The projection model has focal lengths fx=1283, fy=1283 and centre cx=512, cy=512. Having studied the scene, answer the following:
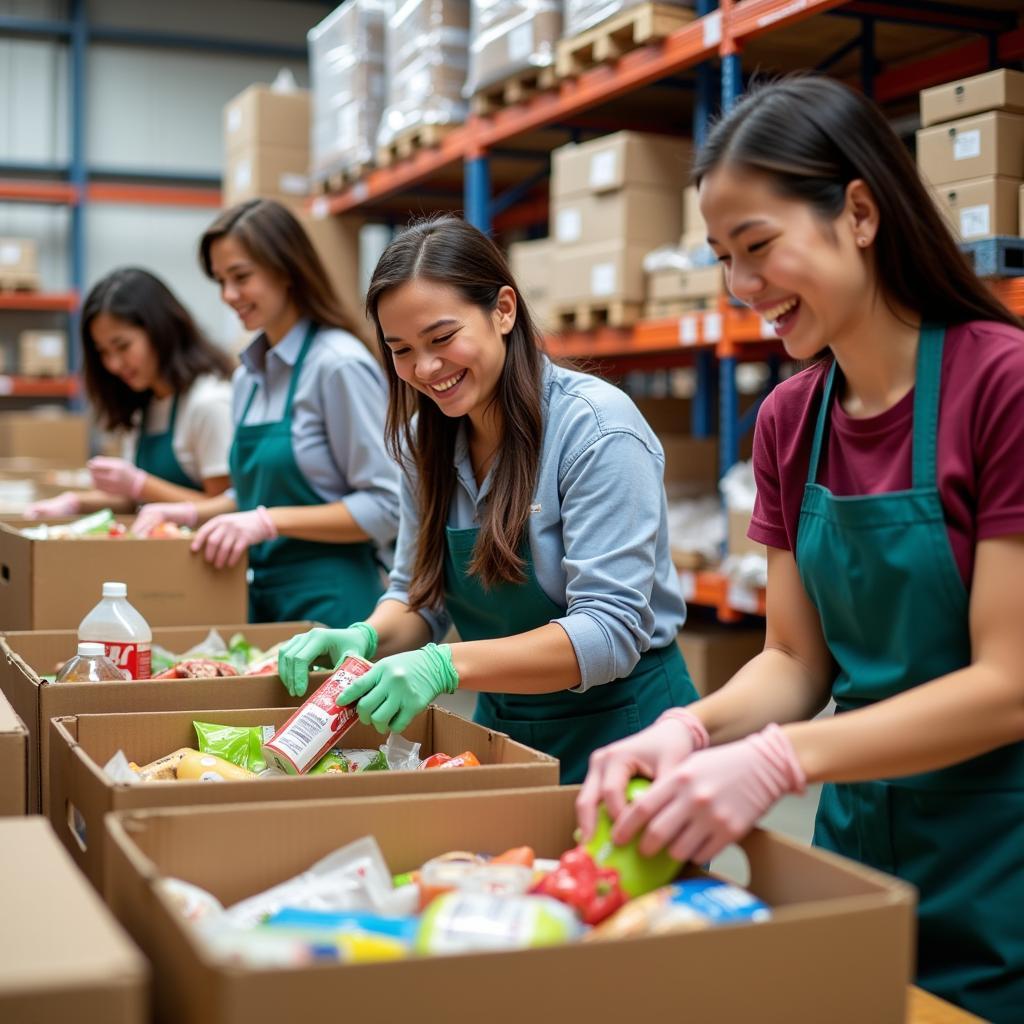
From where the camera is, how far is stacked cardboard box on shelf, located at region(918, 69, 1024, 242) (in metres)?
3.22

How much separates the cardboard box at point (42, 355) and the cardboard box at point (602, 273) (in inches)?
264

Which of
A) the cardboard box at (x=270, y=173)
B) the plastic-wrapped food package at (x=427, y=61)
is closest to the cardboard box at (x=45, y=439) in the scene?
the cardboard box at (x=270, y=173)

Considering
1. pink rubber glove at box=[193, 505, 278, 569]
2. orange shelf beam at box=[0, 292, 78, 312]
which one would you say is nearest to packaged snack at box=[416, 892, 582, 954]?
pink rubber glove at box=[193, 505, 278, 569]

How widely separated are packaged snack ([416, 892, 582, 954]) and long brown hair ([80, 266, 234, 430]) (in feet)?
9.43

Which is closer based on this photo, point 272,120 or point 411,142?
point 411,142

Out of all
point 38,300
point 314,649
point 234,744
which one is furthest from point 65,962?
point 38,300

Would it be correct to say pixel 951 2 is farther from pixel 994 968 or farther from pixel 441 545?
pixel 994 968

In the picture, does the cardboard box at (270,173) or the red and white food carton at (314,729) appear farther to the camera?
the cardboard box at (270,173)

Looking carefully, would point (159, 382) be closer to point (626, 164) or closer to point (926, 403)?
point (626, 164)

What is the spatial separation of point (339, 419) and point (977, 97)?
A: 1.82 metres

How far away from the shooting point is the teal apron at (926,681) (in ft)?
4.46

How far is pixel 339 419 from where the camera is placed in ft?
9.77

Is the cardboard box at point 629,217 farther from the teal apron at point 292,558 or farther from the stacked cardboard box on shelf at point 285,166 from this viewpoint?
the stacked cardboard box on shelf at point 285,166

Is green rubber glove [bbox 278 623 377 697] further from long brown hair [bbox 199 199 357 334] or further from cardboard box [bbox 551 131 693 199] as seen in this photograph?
cardboard box [bbox 551 131 693 199]
